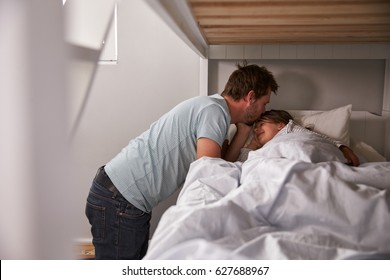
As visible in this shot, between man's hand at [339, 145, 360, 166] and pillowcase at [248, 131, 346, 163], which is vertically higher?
pillowcase at [248, 131, 346, 163]

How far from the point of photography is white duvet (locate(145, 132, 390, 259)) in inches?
20.0

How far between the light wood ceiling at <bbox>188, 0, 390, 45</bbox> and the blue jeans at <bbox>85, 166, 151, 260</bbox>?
0.60 metres

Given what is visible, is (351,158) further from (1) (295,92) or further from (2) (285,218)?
(2) (285,218)

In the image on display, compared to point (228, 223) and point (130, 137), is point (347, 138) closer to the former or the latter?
point (130, 137)


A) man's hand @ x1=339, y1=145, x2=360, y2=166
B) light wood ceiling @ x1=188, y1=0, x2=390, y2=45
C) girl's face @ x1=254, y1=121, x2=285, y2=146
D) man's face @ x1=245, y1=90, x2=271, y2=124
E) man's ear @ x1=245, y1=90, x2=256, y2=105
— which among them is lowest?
man's hand @ x1=339, y1=145, x2=360, y2=166

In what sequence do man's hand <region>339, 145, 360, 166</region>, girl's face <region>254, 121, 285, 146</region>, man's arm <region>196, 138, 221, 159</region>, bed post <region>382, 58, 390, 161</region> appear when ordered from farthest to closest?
bed post <region>382, 58, 390, 161</region> < girl's face <region>254, 121, 285, 146</region> < man's hand <region>339, 145, 360, 166</region> < man's arm <region>196, 138, 221, 159</region>

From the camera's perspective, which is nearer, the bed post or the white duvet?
the white duvet

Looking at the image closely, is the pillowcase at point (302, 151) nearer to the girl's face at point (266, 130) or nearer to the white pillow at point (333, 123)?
the girl's face at point (266, 130)

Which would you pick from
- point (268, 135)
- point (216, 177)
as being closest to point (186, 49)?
point (268, 135)

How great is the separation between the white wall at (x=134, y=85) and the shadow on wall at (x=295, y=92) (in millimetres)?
382

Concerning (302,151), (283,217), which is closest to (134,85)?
(302,151)

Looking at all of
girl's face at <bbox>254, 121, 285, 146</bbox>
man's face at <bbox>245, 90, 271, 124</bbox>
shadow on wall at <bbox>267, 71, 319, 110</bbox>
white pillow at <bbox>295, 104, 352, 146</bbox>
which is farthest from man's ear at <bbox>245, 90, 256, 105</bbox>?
shadow on wall at <bbox>267, 71, 319, 110</bbox>

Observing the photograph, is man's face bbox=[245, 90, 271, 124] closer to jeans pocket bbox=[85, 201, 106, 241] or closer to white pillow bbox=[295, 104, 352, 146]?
white pillow bbox=[295, 104, 352, 146]

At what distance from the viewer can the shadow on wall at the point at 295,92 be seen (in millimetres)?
1740
